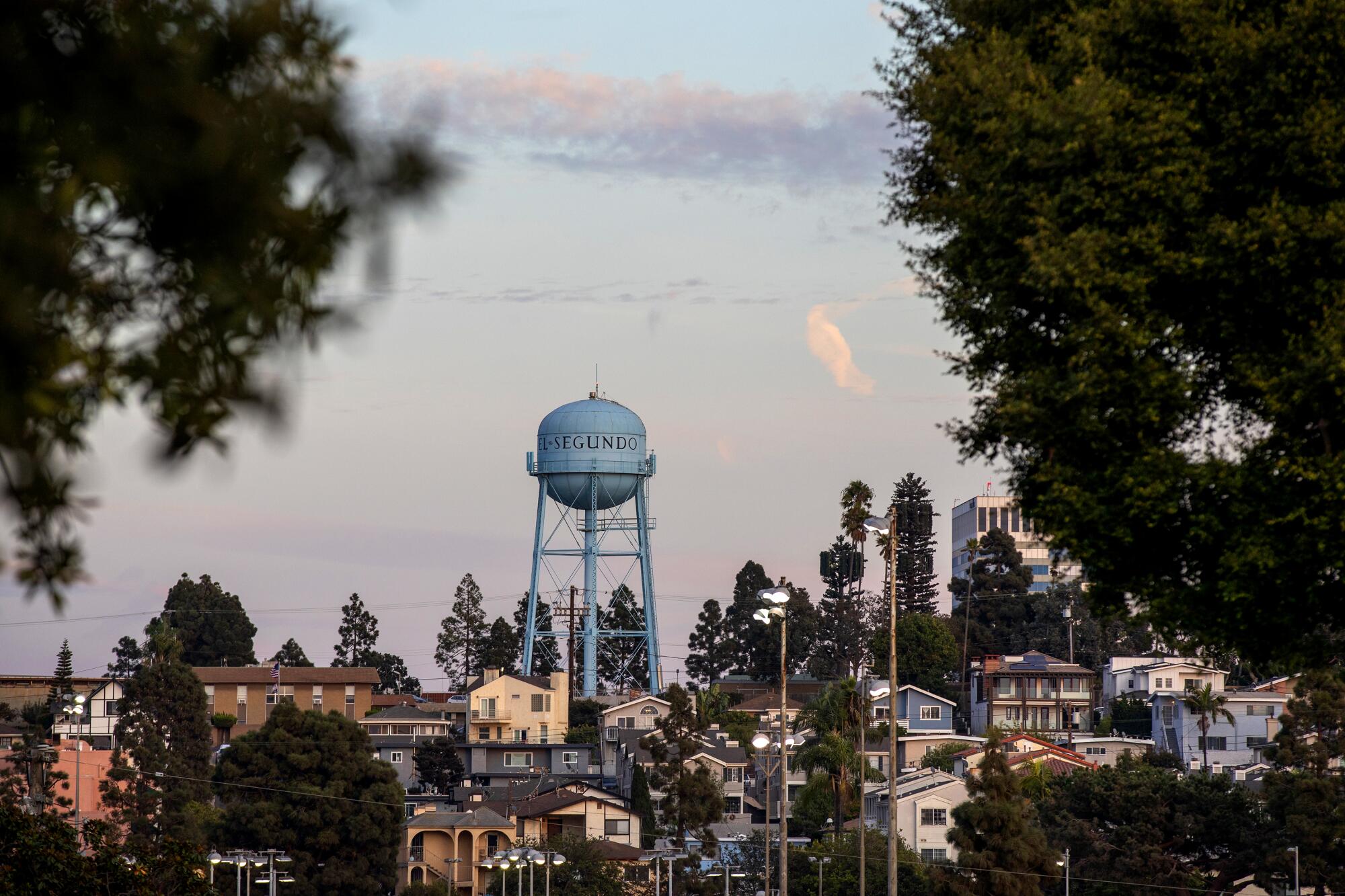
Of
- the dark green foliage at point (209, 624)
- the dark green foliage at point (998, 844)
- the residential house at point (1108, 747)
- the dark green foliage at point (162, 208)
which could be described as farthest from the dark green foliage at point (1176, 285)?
the dark green foliage at point (209, 624)

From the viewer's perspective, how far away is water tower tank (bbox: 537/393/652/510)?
103m

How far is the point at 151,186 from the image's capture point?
15.5 feet

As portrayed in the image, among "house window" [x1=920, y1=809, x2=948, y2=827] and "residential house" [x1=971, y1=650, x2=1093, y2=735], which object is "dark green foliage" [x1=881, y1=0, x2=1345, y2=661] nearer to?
"house window" [x1=920, y1=809, x2=948, y2=827]

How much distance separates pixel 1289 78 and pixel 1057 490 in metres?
3.64

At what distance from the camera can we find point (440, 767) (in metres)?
102

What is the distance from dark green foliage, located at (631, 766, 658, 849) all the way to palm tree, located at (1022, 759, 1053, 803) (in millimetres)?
19145

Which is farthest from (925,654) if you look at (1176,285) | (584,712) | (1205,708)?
(1176,285)

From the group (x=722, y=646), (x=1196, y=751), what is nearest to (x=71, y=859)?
(x=1196, y=751)

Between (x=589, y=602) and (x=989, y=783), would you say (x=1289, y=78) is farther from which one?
(x=589, y=602)

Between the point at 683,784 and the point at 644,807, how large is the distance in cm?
1636

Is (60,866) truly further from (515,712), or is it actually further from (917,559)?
(917,559)

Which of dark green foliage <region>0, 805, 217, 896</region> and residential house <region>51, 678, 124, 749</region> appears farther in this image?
residential house <region>51, 678, 124, 749</region>

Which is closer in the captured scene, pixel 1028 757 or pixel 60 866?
pixel 60 866

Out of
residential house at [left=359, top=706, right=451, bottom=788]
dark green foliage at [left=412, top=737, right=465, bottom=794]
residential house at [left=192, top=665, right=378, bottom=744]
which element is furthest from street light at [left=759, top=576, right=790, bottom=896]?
residential house at [left=192, top=665, right=378, bottom=744]
